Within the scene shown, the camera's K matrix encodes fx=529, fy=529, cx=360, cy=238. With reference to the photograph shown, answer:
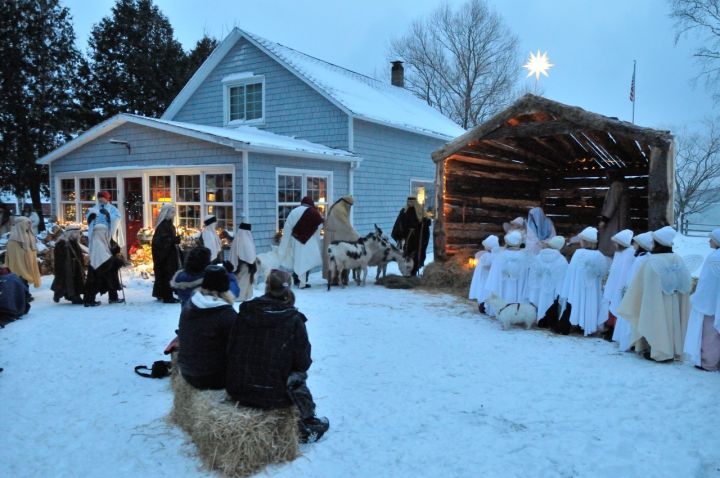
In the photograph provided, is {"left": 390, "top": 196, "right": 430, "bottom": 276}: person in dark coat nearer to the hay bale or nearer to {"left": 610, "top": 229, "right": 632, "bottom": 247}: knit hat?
the hay bale

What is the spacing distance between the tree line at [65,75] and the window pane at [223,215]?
1341cm

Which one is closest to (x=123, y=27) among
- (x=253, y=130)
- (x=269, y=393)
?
(x=253, y=130)

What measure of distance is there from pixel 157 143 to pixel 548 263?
9.17 m

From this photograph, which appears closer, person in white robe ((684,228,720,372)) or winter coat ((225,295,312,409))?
winter coat ((225,295,312,409))

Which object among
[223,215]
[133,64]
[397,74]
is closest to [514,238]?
[223,215]

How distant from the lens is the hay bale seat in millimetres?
3516

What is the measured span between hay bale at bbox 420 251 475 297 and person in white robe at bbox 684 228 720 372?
492 cm

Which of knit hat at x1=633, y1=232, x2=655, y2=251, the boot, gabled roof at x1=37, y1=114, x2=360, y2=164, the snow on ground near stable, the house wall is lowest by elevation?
the snow on ground near stable

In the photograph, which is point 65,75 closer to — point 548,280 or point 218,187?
point 218,187

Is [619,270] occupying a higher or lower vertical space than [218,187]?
lower

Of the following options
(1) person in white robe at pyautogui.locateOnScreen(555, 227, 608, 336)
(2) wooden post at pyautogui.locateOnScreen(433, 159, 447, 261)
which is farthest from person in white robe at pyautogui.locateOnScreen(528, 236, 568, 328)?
(2) wooden post at pyautogui.locateOnScreen(433, 159, 447, 261)

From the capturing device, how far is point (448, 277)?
10.8 m

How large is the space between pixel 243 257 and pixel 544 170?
856 centimetres

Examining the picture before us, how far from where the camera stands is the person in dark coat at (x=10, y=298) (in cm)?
766
